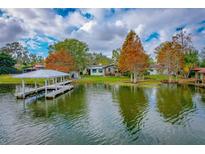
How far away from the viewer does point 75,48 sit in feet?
103

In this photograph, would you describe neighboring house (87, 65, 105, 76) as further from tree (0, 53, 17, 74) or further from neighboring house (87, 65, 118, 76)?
tree (0, 53, 17, 74)

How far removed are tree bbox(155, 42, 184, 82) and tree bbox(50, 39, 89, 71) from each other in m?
11.0

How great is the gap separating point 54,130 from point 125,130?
2.42 meters

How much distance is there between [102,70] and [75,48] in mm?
7256

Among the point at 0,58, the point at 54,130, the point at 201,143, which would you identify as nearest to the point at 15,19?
the point at 54,130

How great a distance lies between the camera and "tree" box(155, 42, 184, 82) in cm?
2483

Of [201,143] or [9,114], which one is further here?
[9,114]

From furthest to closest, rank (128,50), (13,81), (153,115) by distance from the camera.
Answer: (13,81)
(128,50)
(153,115)

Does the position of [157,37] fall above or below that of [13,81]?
above

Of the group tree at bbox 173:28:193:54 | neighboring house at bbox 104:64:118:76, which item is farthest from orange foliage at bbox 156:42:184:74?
neighboring house at bbox 104:64:118:76

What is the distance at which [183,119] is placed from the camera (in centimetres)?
856

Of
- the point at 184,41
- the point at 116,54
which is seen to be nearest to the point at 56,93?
the point at 184,41

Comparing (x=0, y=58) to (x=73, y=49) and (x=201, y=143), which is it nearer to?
(x=73, y=49)
